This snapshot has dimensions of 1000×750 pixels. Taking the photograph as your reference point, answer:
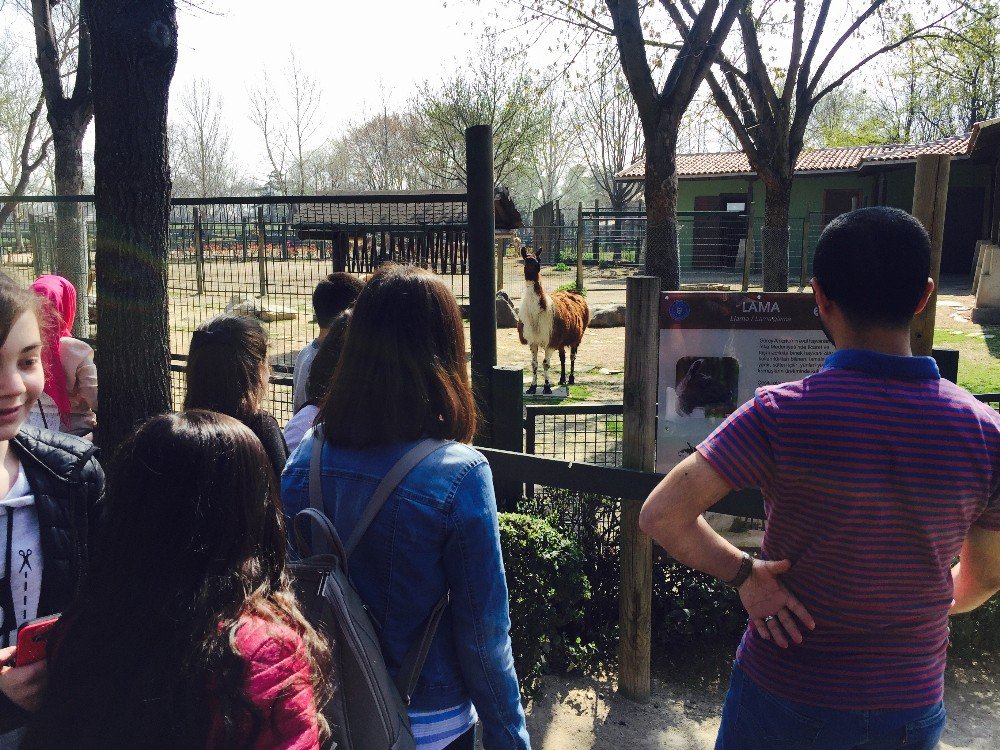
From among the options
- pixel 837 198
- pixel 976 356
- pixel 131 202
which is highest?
pixel 837 198

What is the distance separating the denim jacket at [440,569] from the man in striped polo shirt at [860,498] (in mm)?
419

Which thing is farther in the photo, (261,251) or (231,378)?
(261,251)

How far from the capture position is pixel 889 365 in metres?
1.74

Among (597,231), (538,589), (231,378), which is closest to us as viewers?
(231,378)

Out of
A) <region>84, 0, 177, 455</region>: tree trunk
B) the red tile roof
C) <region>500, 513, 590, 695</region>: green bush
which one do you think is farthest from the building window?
<region>84, 0, 177, 455</region>: tree trunk

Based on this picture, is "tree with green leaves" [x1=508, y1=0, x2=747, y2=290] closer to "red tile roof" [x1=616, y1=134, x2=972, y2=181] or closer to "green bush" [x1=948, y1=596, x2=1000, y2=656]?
"green bush" [x1=948, y1=596, x2=1000, y2=656]

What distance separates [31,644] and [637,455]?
2.56 metres

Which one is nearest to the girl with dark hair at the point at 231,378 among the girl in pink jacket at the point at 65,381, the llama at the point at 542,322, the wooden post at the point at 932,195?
the girl in pink jacket at the point at 65,381

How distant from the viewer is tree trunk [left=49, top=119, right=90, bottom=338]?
6750mm

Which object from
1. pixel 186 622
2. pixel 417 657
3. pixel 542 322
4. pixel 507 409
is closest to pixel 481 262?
pixel 507 409

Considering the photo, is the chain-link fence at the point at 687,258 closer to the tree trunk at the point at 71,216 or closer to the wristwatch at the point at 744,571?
the tree trunk at the point at 71,216

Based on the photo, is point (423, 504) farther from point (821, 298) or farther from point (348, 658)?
point (821, 298)

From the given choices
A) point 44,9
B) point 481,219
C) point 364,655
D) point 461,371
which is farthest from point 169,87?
point 44,9

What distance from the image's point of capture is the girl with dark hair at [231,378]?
107 inches
